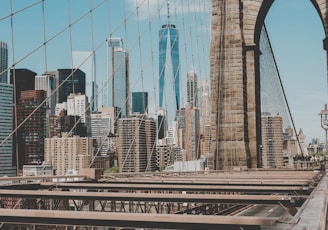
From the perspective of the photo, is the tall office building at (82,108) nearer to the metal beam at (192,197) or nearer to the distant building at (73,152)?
the distant building at (73,152)

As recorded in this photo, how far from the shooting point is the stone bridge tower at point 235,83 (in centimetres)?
2202

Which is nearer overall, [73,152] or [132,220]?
[132,220]

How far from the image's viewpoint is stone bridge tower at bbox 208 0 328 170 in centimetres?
2202

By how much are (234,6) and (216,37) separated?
5.19ft

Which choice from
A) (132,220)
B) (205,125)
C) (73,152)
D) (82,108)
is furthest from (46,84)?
(82,108)

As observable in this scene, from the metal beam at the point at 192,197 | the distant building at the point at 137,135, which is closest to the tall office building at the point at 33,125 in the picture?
the distant building at the point at 137,135

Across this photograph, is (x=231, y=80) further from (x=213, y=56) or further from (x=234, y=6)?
(x=234, y=6)

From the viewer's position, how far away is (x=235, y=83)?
22.3 metres

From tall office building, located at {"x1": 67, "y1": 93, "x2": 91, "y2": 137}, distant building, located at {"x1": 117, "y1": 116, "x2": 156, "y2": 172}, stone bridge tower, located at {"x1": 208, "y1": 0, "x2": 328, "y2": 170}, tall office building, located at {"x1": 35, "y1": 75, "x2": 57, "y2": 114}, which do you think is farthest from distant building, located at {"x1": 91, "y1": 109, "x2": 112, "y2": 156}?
stone bridge tower, located at {"x1": 208, "y1": 0, "x2": 328, "y2": 170}

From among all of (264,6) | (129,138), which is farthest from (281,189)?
(129,138)

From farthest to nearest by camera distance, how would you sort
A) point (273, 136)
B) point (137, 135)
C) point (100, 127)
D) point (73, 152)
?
1. point (273, 136)
2. point (73, 152)
3. point (100, 127)
4. point (137, 135)

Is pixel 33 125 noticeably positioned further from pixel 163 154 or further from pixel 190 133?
pixel 163 154

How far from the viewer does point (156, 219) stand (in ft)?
11.2

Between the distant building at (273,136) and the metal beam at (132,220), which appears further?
the distant building at (273,136)
